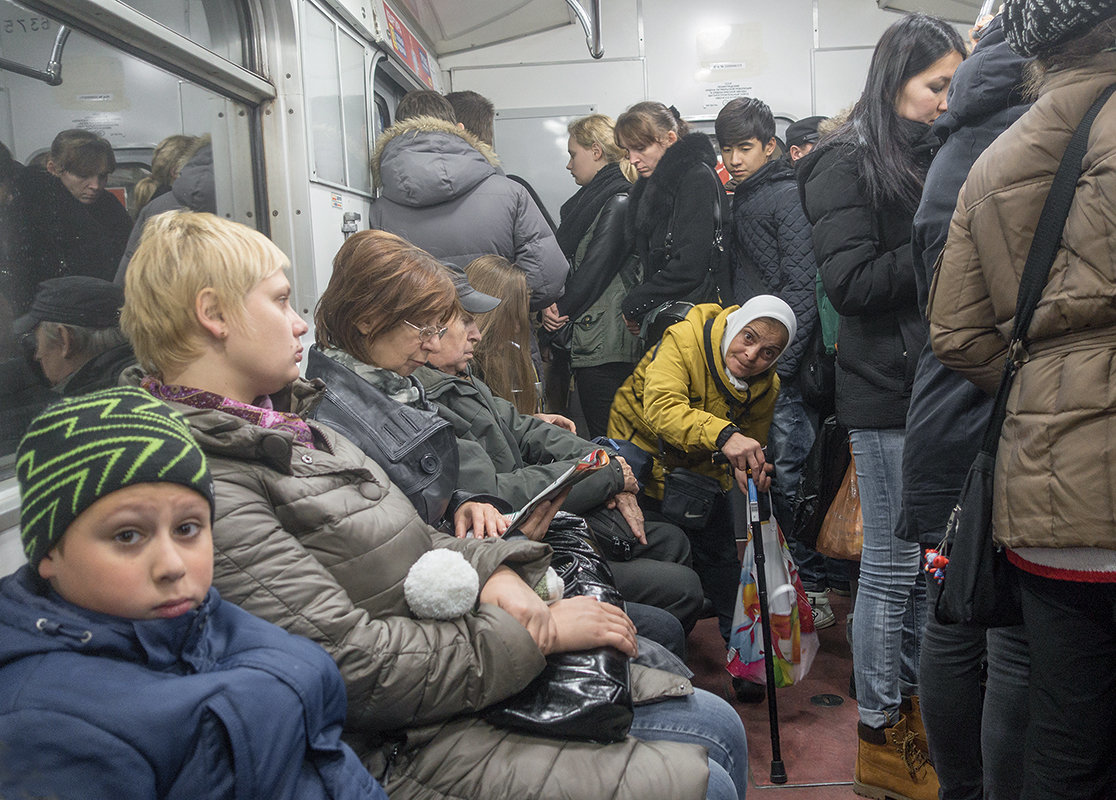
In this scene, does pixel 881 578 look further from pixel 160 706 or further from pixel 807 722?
pixel 160 706

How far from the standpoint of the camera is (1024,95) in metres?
1.66

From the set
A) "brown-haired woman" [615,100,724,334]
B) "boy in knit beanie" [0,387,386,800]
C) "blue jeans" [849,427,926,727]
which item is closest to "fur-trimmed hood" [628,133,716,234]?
"brown-haired woman" [615,100,724,334]

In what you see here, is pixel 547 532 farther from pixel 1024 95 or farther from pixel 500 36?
pixel 500 36

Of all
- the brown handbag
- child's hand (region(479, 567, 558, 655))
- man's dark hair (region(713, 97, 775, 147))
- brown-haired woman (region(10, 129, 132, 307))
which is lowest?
the brown handbag

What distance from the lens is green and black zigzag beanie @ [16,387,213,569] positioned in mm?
952

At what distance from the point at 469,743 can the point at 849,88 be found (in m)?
5.70

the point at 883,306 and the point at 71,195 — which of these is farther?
the point at 883,306

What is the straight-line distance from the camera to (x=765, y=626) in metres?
2.70

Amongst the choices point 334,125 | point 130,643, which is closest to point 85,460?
point 130,643

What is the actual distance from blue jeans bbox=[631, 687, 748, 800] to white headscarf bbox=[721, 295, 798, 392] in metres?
1.58

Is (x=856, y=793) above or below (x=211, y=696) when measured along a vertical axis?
below

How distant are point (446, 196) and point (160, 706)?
2.84m

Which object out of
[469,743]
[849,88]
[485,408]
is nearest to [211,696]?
[469,743]

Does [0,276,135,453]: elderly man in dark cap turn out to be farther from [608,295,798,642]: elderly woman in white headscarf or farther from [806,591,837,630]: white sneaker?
[806,591,837,630]: white sneaker
